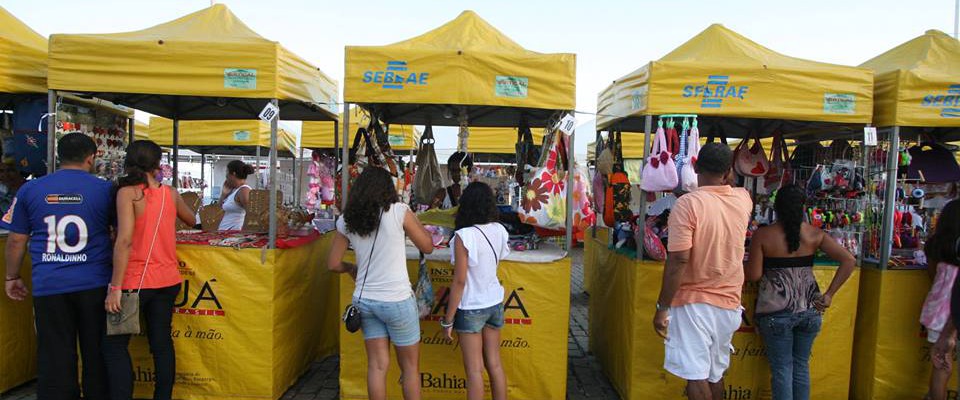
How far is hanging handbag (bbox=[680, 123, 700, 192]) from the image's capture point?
349 centimetres

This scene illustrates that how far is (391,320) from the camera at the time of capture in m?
2.90

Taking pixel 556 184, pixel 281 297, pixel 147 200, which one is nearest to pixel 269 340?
pixel 281 297

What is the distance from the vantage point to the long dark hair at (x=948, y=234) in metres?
3.27

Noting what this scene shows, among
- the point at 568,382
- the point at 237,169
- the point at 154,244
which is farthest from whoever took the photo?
the point at 237,169

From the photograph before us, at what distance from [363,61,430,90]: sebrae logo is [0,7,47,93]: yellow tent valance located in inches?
97.2

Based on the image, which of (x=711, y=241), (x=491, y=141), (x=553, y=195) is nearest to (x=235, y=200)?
(x=553, y=195)

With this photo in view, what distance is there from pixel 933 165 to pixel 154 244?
5713mm

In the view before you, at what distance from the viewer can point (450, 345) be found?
149 inches

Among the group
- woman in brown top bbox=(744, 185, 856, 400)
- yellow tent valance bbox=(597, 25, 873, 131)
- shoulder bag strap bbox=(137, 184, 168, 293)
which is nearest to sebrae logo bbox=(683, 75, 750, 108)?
yellow tent valance bbox=(597, 25, 873, 131)

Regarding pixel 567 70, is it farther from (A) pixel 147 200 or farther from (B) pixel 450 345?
(A) pixel 147 200

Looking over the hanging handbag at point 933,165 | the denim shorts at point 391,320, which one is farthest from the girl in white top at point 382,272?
the hanging handbag at point 933,165

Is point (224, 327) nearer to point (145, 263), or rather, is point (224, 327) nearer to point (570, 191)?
point (145, 263)

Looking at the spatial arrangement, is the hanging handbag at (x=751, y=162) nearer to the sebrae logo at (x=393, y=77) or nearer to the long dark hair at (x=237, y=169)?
the sebrae logo at (x=393, y=77)

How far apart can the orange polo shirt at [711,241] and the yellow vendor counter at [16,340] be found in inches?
172
